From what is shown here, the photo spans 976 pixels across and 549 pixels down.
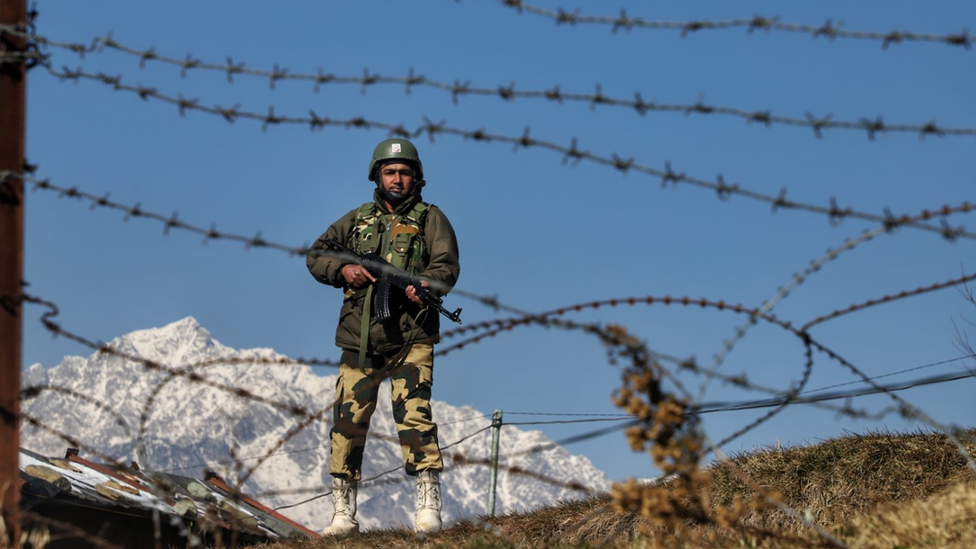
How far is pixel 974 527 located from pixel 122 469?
13.0 ft

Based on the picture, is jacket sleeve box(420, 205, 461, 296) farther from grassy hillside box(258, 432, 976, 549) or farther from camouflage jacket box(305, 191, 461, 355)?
grassy hillside box(258, 432, 976, 549)

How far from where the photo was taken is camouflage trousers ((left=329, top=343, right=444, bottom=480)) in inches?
330

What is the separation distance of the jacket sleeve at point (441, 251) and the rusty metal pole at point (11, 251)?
355cm

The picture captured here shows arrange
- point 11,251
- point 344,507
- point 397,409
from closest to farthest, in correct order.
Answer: point 11,251 < point 397,409 < point 344,507

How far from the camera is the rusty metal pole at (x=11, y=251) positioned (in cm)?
526

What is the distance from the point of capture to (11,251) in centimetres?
533

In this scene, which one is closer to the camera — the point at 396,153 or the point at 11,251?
the point at 11,251

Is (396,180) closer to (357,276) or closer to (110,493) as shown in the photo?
(357,276)

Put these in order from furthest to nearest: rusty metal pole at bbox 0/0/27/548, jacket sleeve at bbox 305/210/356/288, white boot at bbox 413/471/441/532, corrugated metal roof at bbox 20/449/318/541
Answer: corrugated metal roof at bbox 20/449/318/541
jacket sleeve at bbox 305/210/356/288
white boot at bbox 413/471/441/532
rusty metal pole at bbox 0/0/27/548

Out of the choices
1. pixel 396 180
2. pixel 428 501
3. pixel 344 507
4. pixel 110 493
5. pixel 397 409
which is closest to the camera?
pixel 428 501

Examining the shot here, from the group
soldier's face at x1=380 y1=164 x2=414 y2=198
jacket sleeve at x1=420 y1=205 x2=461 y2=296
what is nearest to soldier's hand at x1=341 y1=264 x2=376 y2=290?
jacket sleeve at x1=420 y1=205 x2=461 y2=296

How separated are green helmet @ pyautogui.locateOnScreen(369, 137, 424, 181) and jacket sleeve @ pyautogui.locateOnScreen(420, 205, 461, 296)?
44cm

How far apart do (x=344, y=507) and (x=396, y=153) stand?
2.83 meters

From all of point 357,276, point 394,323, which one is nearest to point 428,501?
point 394,323
